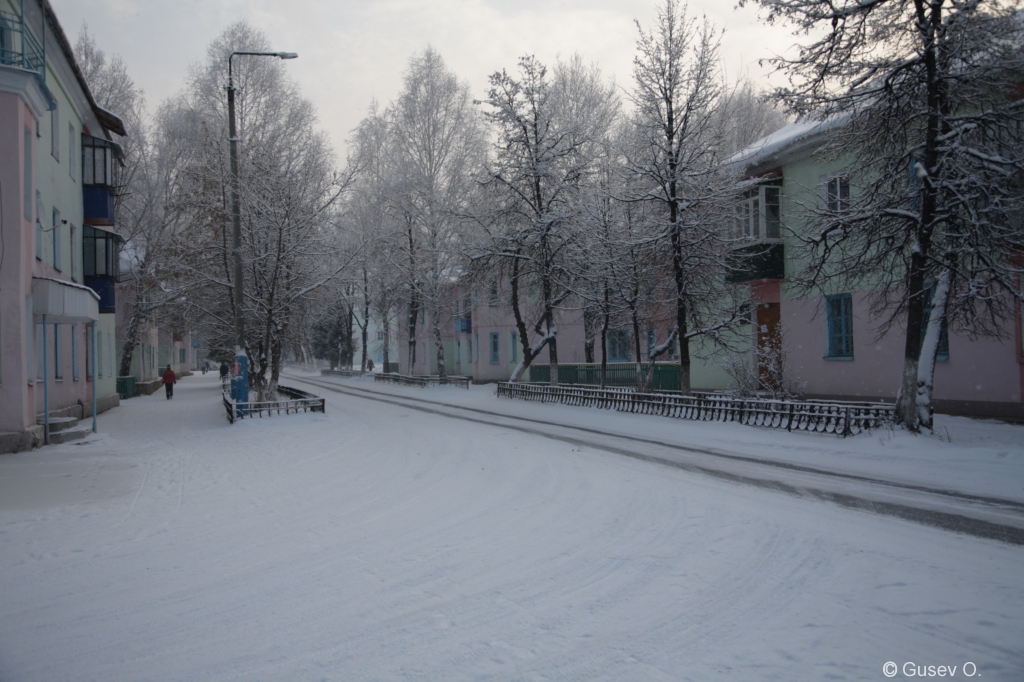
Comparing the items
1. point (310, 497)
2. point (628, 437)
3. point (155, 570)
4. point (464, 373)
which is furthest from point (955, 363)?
point (464, 373)

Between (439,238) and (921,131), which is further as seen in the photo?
(439,238)

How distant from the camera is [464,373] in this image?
5031 centimetres

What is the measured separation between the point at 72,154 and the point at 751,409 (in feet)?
70.3

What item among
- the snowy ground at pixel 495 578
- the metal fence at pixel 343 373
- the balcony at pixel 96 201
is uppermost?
the balcony at pixel 96 201

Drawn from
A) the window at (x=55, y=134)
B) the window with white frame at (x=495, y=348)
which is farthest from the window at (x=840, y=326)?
the window with white frame at (x=495, y=348)

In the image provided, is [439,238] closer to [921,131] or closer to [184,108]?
[184,108]

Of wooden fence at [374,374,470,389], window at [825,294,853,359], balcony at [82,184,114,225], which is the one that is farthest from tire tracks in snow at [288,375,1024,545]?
wooden fence at [374,374,470,389]

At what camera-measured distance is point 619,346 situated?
3684 centimetres

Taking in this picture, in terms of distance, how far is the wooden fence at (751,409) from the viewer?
13.5 m

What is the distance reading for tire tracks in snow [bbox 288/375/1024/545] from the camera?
7066 millimetres

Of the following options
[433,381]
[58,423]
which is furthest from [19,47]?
[433,381]

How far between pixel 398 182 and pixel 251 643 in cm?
3584

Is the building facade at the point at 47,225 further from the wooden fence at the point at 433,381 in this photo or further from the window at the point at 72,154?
the wooden fence at the point at 433,381

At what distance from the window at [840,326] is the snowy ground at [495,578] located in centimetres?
1019
